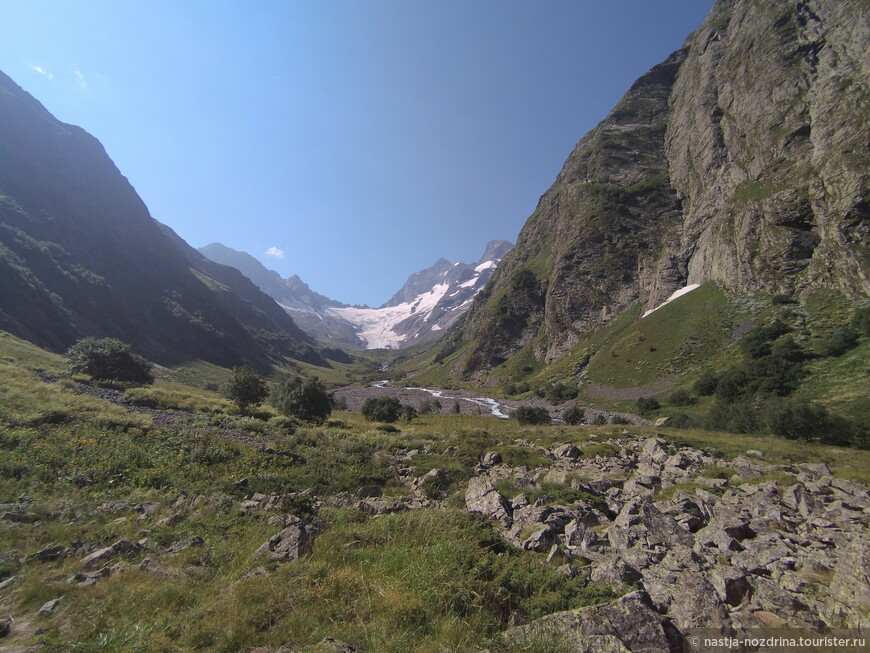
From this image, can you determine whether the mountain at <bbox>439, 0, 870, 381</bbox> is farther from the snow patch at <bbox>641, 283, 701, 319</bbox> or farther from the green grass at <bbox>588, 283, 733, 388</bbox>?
the green grass at <bbox>588, 283, 733, 388</bbox>

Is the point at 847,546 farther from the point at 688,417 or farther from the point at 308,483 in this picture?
the point at 688,417

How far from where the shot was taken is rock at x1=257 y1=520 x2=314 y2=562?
725 cm

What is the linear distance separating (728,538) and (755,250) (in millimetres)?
90774

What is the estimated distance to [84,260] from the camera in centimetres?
11206

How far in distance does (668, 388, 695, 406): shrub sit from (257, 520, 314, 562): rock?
6060 cm

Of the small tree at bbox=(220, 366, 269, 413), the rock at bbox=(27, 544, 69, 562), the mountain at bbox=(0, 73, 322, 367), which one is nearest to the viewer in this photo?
the rock at bbox=(27, 544, 69, 562)

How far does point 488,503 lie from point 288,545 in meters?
6.58

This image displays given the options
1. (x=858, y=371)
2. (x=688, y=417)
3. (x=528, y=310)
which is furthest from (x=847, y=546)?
(x=528, y=310)

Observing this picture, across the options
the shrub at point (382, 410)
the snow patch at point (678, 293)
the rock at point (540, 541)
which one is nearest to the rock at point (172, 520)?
the rock at point (540, 541)

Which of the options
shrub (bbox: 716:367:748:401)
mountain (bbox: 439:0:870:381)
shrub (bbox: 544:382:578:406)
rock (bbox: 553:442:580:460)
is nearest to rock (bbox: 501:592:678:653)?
rock (bbox: 553:442:580:460)

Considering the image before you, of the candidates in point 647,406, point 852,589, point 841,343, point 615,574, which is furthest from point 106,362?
point 841,343

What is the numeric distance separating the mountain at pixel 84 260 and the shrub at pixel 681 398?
387ft

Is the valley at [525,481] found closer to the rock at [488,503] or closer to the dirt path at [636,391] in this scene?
the rock at [488,503]

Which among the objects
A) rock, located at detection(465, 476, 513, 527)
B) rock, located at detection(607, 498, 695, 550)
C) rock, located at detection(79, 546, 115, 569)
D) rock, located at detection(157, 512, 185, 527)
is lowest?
rock, located at detection(157, 512, 185, 527)
